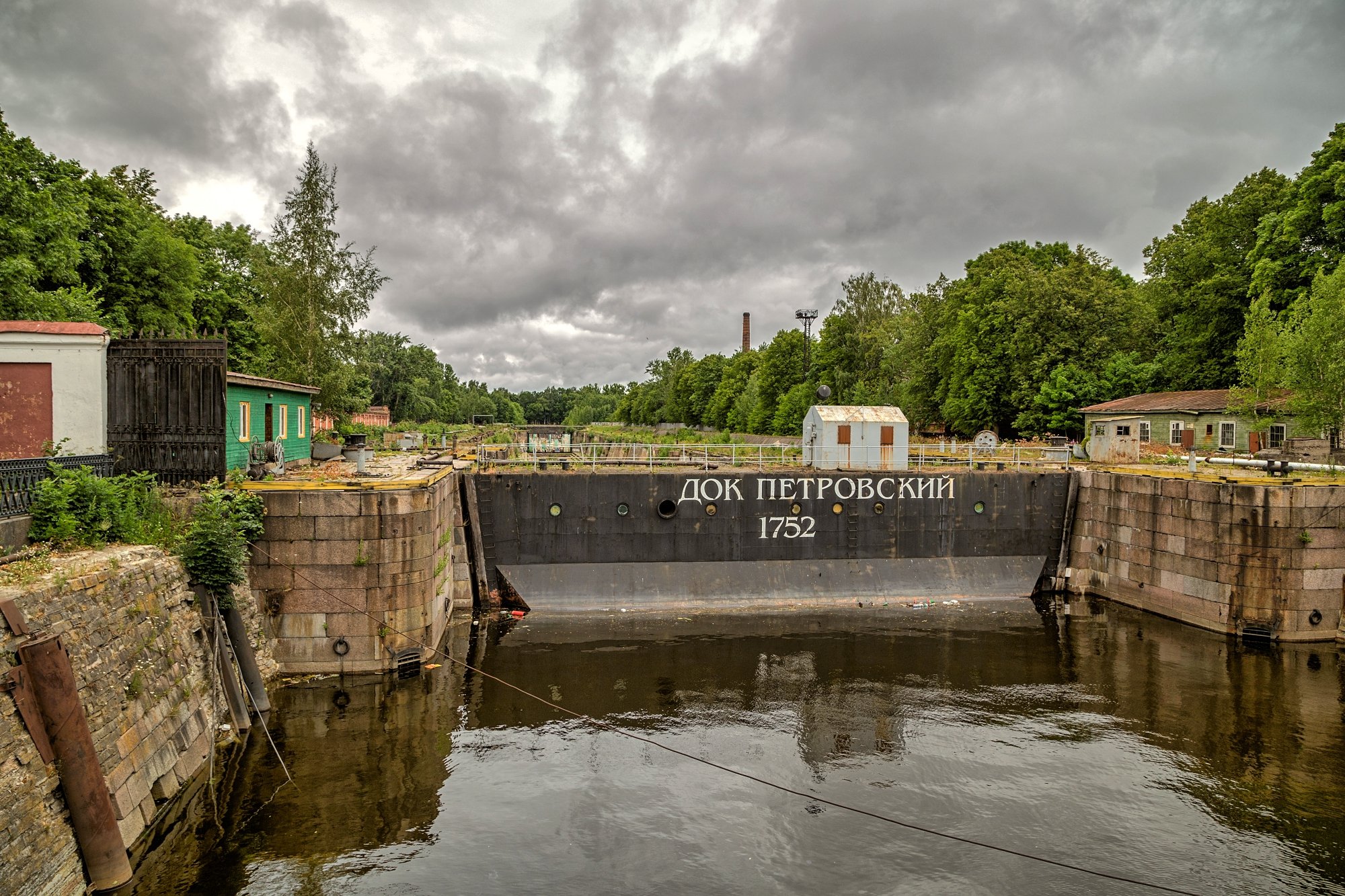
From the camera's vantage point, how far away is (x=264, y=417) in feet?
67.9

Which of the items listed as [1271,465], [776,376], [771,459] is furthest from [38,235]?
[776,376]

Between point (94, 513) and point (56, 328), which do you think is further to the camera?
point (56, 328)

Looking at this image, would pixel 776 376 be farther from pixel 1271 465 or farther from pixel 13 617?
pixel 13 617

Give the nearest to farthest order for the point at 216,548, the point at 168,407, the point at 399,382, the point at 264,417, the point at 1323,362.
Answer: the point at 216,548 < the point at 168,407 < the point at 264,417 < the point at 1323,362 < the point at 399,382

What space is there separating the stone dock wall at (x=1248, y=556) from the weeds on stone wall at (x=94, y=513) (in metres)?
25.0

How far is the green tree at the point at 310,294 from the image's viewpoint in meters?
28.9

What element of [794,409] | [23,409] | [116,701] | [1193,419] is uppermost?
[794,409]

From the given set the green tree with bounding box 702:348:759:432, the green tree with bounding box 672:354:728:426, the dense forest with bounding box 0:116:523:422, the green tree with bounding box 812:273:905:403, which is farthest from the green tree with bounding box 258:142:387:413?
the green tree with bounding box 672:354:728:426

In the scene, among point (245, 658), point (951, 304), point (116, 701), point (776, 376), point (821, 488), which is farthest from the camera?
point (776, 376)

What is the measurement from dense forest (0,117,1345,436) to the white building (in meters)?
9.87

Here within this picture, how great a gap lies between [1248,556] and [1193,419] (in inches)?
799

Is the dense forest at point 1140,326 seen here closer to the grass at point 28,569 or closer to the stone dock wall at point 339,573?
the stone dock wall at point 339,573

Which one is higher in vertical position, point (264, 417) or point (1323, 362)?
point (1323, 362)

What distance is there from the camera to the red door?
14.9 meters
